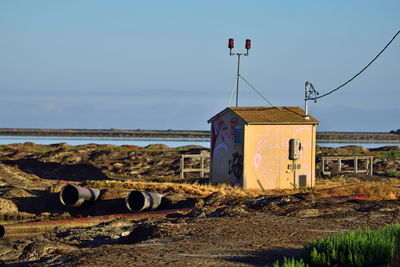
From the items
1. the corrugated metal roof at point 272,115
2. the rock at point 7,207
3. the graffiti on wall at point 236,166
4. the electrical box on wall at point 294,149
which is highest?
the corrugated metal roof at point 272,115

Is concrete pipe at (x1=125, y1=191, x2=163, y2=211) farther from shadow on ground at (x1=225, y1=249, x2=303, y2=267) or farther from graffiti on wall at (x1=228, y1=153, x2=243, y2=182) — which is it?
shadow on ground at (x1=225, y1=249, x2=303, y2=267)

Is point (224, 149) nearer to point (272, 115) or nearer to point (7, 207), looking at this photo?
point (272, 115)

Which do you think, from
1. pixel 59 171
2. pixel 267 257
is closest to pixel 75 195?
pixel 267 257

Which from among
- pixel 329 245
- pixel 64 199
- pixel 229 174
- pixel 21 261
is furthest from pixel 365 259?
pixel 229 174

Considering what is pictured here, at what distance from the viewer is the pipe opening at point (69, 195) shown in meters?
21.8

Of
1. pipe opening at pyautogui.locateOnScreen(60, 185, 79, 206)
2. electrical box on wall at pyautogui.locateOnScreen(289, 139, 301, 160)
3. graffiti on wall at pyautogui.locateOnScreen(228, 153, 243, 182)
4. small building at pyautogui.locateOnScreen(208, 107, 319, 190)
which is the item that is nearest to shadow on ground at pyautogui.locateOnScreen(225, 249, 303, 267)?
pipe opening at pyautogui.locateOnScreen(60, 185, 79, 206)

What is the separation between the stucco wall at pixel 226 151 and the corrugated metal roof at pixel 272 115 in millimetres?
423

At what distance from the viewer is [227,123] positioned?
2691 centimetres

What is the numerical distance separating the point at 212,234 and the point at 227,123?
45.9 feet

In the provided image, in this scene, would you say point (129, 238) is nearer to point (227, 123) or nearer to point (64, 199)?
point (64, 199)

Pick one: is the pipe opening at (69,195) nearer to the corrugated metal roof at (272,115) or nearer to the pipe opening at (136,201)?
the pipe opening at (136,201)

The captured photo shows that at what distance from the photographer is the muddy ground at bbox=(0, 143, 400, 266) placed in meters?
10.9

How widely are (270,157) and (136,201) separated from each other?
22.8 ft

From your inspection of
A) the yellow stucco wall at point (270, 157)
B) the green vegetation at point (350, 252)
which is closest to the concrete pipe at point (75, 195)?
the yellow stucco wall at point (270, 157)
